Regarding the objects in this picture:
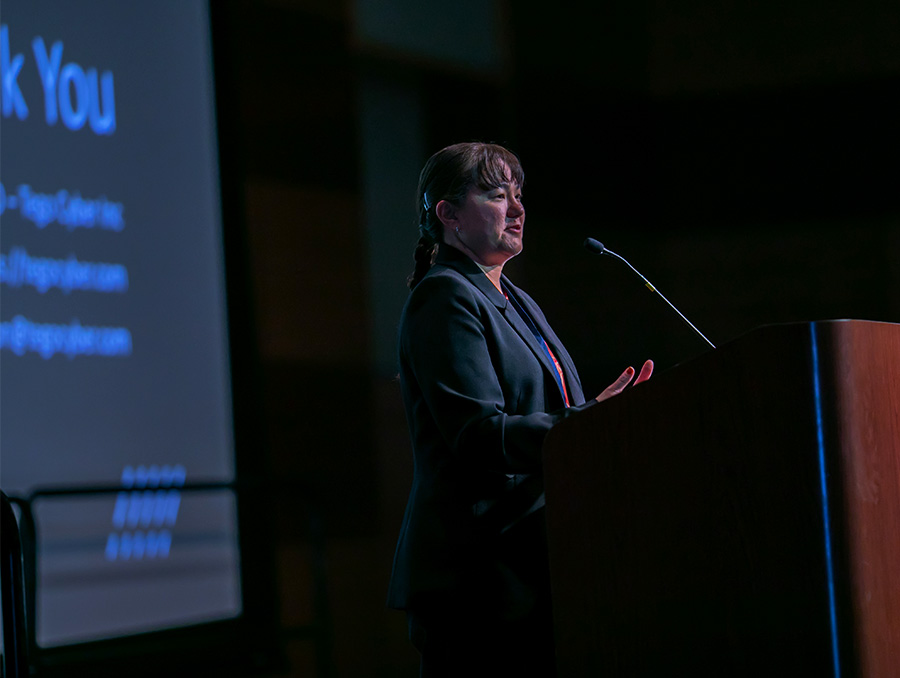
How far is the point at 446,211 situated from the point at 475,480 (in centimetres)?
47

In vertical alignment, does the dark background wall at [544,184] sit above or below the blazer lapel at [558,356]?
above

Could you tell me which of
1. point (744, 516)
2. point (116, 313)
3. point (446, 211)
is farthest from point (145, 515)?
point (744, 516)

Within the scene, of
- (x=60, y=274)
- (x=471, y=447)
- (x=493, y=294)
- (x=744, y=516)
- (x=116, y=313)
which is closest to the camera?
(x=744, y=516)

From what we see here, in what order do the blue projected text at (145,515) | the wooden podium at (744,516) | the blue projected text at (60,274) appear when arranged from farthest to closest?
the blue projected text at (145,515)
the blue projected text at (60,274)
the wooden podium at (744,516)

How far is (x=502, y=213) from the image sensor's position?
75.9 inches

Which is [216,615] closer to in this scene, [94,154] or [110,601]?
[110,601]

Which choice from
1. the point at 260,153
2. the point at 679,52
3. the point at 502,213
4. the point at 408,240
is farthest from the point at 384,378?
the point at 502,213

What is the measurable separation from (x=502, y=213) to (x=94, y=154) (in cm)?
225

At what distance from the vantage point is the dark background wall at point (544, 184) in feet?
14.5

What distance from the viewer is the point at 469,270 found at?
190cm

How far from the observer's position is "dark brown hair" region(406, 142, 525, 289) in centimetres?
192

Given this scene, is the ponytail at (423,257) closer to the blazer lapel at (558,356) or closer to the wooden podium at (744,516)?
the blazer lapel at (558,356)

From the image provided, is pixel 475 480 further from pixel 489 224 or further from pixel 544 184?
pixel 544 184

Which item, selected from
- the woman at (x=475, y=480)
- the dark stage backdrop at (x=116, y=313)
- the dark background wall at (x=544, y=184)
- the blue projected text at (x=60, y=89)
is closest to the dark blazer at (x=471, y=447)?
the woman at (x=475, y=480)
